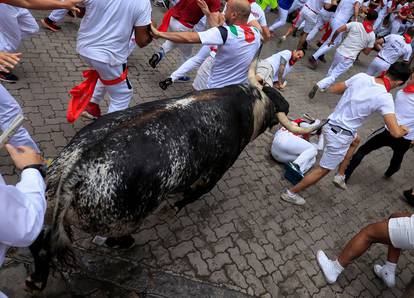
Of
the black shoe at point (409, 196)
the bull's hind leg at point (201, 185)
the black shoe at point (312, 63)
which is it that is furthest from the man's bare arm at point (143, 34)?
the black shoe at point (312, 63)

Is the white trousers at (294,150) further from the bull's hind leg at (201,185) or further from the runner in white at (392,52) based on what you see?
the runner in white at (392,52)

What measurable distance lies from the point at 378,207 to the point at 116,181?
4.98 m

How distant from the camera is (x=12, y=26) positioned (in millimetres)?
4676

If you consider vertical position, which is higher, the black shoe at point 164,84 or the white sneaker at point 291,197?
the black shoe at point 164,84

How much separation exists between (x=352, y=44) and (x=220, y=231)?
20.0 feet

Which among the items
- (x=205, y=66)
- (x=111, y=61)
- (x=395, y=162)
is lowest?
(x=395, y=162)

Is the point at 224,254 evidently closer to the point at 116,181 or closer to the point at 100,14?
the point at 116,181

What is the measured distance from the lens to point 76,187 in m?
2.40

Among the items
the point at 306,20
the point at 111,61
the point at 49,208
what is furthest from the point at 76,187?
the point at 306,20

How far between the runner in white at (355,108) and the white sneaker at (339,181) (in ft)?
3.72

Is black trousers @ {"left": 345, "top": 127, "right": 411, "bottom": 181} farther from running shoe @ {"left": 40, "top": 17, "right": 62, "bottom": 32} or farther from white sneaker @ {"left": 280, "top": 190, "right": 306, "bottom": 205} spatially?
running shoe @ {"left": 40, "top": 17, "right": 62, "bottom": 32}

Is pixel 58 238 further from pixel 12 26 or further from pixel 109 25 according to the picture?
pixel 12 26

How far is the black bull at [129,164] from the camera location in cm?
243

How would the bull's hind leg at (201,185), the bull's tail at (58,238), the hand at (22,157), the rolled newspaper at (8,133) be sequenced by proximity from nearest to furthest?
the rolled newspaper at (8,133)
the hand at (22,157)
the bull's tail at (58,238)
the bull's hind leg at (201,185)
